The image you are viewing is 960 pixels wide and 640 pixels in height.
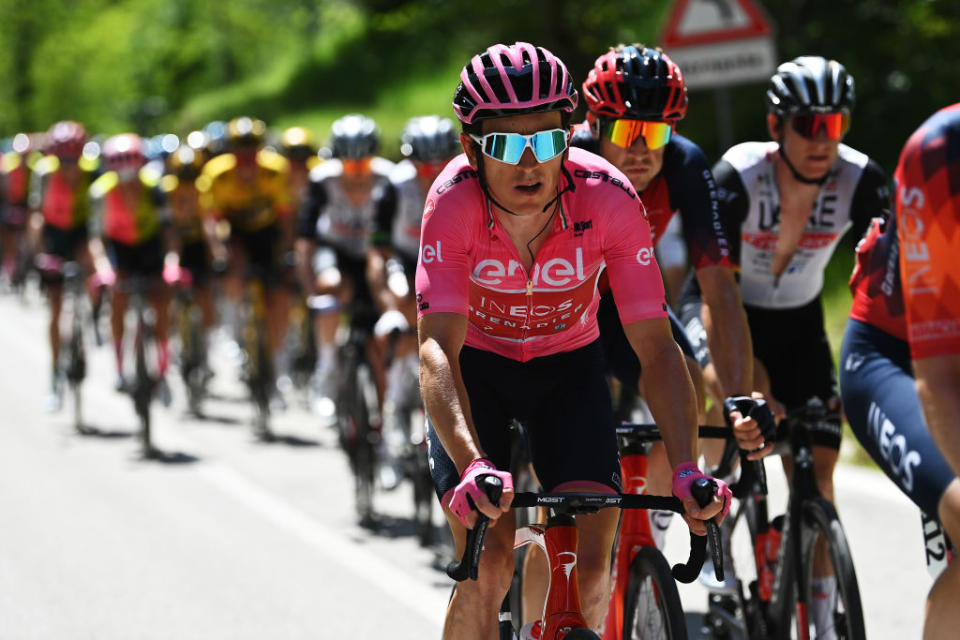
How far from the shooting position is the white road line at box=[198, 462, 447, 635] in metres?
6.74

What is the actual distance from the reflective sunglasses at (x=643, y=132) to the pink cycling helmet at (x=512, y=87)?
1.10 metres

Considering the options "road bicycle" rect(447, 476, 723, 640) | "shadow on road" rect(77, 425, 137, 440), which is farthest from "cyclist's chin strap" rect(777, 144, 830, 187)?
"shadow on road" rect(77, 425, 137, 440)

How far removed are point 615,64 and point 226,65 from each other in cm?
5975

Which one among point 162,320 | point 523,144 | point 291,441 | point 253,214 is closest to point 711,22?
point 253,214

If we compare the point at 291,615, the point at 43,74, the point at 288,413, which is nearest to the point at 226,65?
the point at 43,74

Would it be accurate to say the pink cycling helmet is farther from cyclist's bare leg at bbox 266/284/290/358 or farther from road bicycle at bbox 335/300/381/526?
cyclist's bare leg at bbox 266/284/290/358

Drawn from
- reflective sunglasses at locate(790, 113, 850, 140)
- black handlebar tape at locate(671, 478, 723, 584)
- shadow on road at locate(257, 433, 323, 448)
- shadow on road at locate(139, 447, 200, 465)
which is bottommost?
shadow on road at locate(257, 433, 323, 448)

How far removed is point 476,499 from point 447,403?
48 cm

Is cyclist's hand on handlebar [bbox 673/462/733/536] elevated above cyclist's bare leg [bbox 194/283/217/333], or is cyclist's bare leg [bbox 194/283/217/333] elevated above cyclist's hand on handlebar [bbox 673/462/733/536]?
cyclist's hand on handlebar [bbox 673/462/733/536]

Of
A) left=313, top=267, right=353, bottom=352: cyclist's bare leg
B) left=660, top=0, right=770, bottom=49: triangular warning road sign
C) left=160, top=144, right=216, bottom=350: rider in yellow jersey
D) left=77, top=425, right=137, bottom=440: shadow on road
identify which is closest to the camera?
left=313, top=267, right=353, bottom=352: cyclist's bare leg

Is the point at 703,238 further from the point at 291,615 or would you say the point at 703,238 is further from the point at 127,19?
the point at 127,19

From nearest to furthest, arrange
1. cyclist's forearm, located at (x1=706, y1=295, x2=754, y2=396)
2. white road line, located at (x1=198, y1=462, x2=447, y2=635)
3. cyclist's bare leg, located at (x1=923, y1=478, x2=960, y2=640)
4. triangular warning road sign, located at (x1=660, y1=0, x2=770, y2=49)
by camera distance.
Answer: cyclist's bare leg, located at (x1=923, y1=478, x2=960, y2=640), cyclist's forearm, located at (x1=706, y1=295, x2=754, y2=396), white road line, located at (x1=198, y1=462, x2=447, y2=635), triangular warning road sign, located at (x1=660, y1=0, x2=770, y2=49)

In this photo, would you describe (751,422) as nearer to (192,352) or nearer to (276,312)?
(276,312)

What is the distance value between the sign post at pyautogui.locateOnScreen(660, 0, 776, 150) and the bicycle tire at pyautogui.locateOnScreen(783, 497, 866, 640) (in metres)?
5.90
